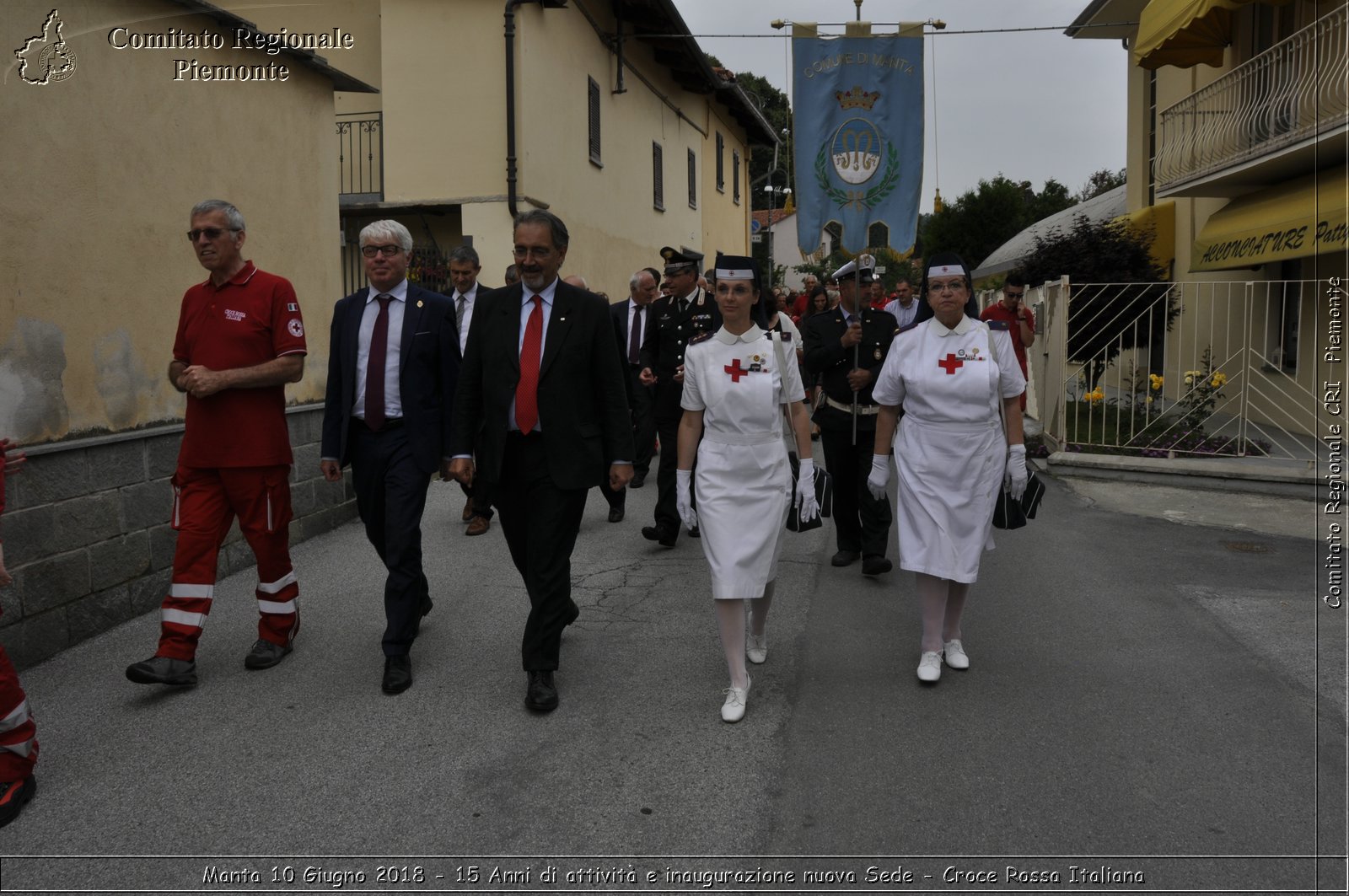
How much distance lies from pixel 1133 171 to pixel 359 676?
66.2 feet

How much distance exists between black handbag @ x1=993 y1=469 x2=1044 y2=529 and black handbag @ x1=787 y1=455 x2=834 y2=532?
2.63ft

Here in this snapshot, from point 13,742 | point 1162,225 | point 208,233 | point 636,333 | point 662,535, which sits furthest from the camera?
point 1162,225

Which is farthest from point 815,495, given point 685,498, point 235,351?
point 235,351

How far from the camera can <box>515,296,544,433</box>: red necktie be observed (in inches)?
189

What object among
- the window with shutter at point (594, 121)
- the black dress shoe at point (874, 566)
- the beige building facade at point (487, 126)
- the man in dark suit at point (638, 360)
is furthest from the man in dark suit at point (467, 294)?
the window with shutter at point (594, 121)

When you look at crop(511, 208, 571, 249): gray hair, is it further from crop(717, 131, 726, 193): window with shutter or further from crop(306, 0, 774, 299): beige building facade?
crop(717, 131, 726, 193): window with shutter

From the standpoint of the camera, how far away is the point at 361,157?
14859 millimetres

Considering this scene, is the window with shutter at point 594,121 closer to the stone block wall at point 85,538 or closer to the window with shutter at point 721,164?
the window with shutter at point 721,164

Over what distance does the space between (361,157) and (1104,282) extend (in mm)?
10283

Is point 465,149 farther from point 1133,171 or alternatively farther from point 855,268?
point 1133,171

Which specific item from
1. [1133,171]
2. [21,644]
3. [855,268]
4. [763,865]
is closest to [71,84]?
[21,644]

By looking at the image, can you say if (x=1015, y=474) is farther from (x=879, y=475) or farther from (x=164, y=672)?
(x=164, y=672)

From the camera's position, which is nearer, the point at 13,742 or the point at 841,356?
the point at 13,742

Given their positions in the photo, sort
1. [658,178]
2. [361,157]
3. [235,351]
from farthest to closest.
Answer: [658,178] < [361,157] < [235,351]
